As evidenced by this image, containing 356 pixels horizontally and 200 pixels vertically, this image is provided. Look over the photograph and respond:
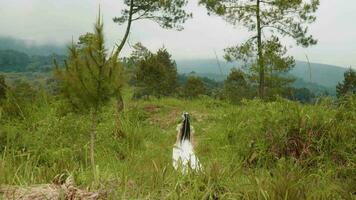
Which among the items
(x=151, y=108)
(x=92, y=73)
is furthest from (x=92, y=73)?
(x=151, y=108)

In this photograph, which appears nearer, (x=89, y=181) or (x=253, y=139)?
(x=89, y=181)

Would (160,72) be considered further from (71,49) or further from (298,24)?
(71,49)

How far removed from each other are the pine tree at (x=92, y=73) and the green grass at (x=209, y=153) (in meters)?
0.71

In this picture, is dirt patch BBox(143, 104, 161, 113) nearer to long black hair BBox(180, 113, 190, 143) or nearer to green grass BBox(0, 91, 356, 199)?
green grass BBox(0, 91, 356, 199)

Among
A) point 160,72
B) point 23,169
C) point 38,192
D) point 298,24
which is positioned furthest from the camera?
point 160,72

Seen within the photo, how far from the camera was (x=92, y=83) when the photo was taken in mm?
5730

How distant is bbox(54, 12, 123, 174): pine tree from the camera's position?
569 cm

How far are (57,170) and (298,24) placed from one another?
18.3 m

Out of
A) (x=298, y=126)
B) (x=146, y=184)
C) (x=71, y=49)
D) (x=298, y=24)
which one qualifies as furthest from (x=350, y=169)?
(x=298, y=24)

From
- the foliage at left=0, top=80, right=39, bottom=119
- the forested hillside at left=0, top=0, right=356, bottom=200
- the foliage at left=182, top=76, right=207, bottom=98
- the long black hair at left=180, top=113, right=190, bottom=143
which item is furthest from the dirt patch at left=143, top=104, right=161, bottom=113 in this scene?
the foliage at left=182, top=76, right=207, bottom=98

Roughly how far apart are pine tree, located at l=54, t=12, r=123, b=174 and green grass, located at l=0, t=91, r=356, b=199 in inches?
28.0

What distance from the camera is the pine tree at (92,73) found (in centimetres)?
569

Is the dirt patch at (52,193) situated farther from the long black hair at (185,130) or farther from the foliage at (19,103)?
the foliage at (19,103)

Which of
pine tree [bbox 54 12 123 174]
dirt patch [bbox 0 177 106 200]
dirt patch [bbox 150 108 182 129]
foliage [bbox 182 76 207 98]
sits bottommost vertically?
foliage [bbox 182 76 207 98]
